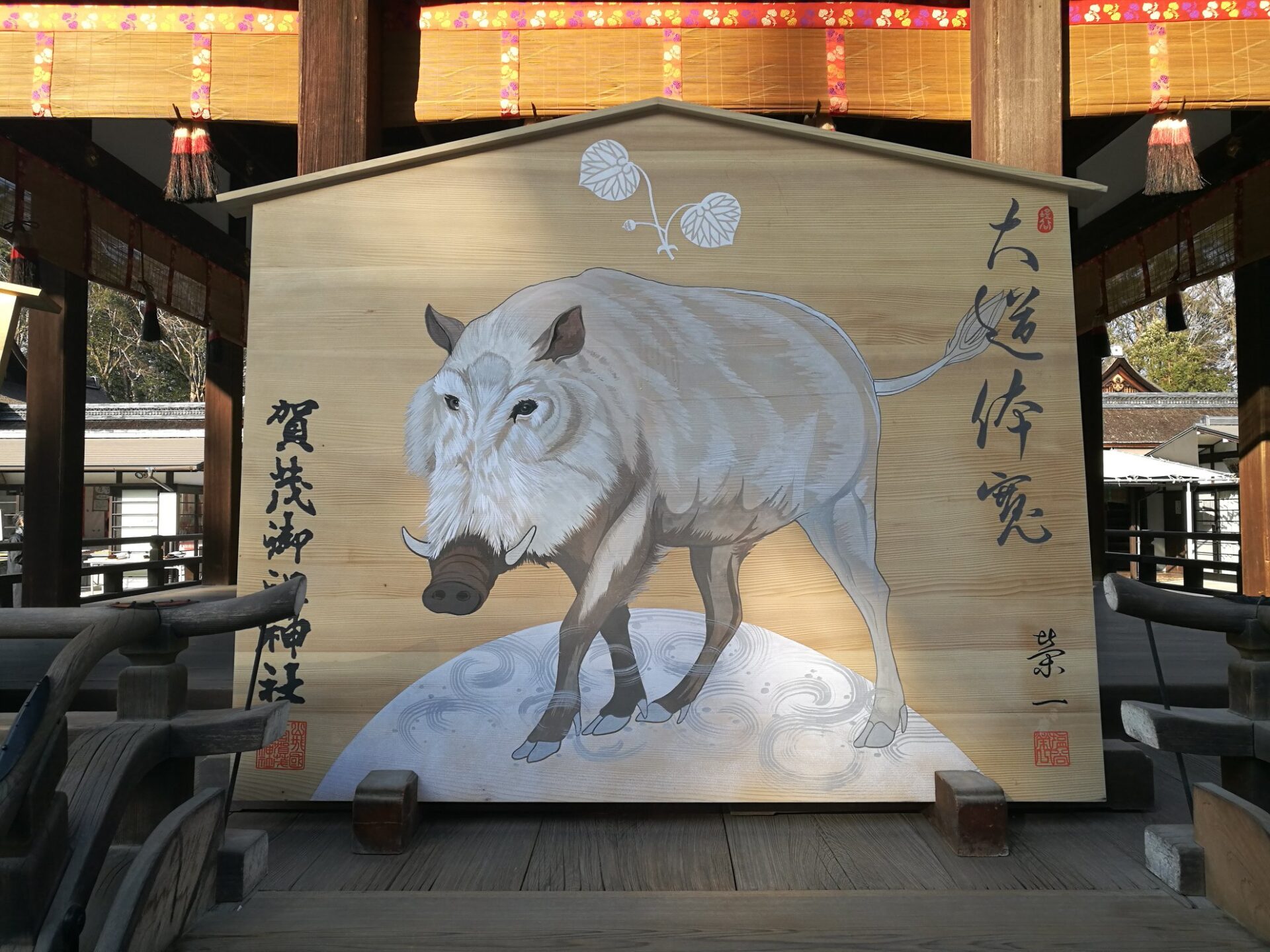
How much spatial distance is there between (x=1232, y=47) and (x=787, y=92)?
183cm

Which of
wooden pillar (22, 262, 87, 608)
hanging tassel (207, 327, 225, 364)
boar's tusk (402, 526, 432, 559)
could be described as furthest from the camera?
hanging tassel (207, 327, 225, 364)

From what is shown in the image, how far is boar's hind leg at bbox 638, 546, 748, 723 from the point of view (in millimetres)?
2555

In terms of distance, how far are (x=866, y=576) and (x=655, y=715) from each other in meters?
0.77

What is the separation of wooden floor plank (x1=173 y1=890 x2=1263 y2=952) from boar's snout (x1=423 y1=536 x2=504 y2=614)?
819 mm

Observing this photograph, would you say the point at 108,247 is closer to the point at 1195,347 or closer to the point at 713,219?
the point at 713,219

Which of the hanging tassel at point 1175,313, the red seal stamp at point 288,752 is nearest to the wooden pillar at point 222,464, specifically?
the red seal stamp at point 288,752

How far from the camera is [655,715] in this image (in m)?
2.54

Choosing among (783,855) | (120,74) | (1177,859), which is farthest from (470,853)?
(120,74)

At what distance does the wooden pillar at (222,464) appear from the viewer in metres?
8.34

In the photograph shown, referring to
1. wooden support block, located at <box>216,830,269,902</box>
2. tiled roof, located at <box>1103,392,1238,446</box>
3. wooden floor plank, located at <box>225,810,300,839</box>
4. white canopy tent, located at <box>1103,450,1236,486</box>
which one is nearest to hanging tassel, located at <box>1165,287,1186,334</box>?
white canopy tent, located at <box>1103,450,1236,486</box>

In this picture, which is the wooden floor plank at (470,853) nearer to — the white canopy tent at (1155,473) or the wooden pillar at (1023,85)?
the wooden pillar at (1023,85)

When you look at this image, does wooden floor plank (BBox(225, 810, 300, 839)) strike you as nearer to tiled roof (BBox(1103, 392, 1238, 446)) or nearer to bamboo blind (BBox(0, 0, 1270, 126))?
bamboo blind (BBox(0, 0, 1270, 126))

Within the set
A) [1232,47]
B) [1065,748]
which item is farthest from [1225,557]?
[1065,748]

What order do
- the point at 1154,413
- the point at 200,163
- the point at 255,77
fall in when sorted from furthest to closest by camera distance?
the point at 1154,413 < the point at 200,163 < the point at 255,77
